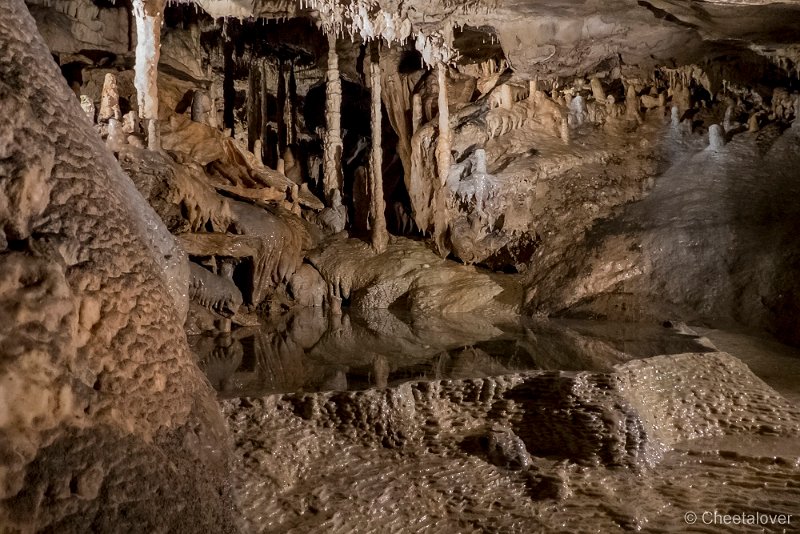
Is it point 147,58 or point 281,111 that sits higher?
point 147,58

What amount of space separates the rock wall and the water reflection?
1.22 metres

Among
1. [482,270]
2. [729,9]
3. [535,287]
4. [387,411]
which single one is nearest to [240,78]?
[482,270]

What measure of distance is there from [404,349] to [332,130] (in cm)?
596

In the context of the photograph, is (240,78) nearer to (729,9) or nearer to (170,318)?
(729,9)

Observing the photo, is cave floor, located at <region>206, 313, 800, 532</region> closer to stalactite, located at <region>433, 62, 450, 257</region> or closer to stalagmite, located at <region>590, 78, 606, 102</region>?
stalactite, located at <region>433, 62, 450, 257</region>

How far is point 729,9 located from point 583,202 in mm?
2854

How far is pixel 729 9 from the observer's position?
19.1ft

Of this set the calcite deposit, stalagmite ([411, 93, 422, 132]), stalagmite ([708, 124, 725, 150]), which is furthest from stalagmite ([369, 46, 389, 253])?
stalagmite ([708, 124, 725, 150])

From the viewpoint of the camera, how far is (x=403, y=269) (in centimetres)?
841

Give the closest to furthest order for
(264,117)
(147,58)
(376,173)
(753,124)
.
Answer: (147,58) → (753,124) → (376,173) → (264,117)

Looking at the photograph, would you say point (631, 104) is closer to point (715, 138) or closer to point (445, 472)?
point (715, 138)

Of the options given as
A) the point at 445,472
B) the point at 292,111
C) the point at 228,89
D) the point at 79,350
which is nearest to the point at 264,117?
the point at 228,89

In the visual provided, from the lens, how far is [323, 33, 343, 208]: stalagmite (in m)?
9.40

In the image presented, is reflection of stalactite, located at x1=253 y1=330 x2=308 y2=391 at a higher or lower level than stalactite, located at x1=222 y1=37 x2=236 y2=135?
lower
